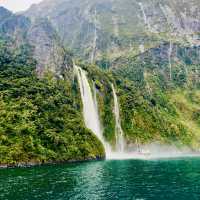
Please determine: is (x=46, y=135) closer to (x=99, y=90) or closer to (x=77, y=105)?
(x=77, y=105)

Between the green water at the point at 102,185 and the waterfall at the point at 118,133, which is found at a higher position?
the waterfall at the point at 118,133

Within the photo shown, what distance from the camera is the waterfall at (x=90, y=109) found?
12531 cm

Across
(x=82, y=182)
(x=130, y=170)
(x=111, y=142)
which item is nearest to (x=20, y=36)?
(x=111, y=142)

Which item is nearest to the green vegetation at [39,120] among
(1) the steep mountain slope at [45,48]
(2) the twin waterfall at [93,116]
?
(2) the twin waterfall at [93,116]

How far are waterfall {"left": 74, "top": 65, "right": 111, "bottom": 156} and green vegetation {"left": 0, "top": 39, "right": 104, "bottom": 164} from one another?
111 inches

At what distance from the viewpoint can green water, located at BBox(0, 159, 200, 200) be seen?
49781 mm

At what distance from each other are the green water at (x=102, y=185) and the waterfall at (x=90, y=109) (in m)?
50.7

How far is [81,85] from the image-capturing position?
13275 cm

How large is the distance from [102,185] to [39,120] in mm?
52462

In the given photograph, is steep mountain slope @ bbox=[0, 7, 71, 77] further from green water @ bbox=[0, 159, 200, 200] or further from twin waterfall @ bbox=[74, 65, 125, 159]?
green water @ bbox=[0, 159, 200, 200]

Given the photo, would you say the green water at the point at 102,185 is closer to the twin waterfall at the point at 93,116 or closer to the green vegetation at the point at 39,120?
the green vegetation at the point at 39,120

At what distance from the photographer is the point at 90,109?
129 meters

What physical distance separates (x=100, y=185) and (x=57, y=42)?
109 metres

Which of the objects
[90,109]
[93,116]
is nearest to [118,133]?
[93,116]
